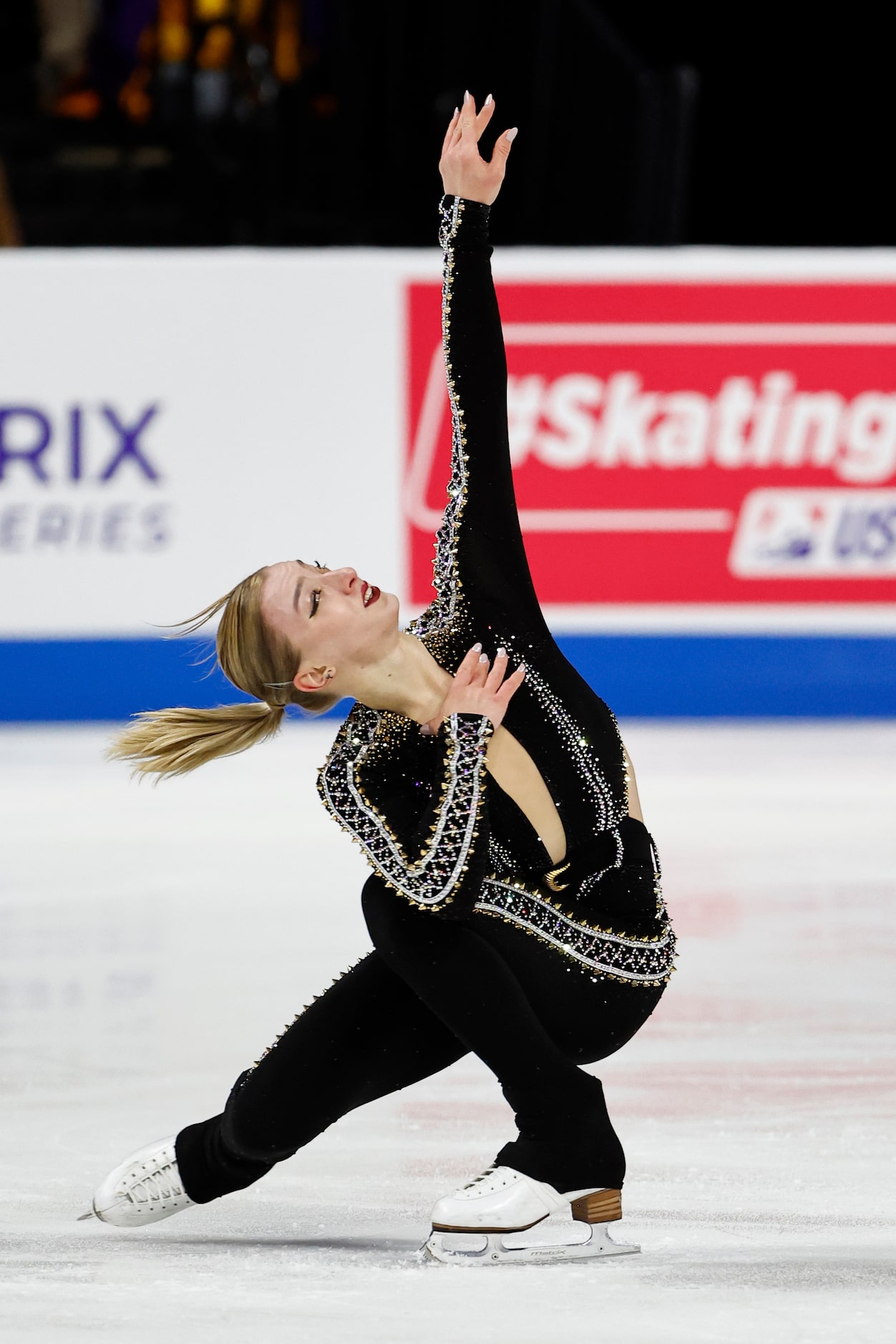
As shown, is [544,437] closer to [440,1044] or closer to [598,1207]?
[440,1044]

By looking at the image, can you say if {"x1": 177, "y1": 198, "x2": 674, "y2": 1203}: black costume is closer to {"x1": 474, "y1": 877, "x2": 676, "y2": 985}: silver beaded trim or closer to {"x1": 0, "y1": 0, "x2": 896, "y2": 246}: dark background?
{"x1": 474, "y1": 877, "x2": 676, "y2": 985}: silver beaded trim

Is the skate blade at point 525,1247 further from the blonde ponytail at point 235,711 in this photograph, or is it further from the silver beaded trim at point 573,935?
the blonde ponytail at point 235,711

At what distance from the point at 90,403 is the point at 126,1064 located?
Result: 3.14m

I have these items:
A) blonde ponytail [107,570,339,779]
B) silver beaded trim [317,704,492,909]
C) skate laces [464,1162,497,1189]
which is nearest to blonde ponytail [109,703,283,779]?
blonde ponytail [107,570,339,779]

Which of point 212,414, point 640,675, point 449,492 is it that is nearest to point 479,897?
point 449,492

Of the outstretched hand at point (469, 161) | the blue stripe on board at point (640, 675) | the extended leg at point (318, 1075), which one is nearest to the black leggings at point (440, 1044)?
the extended leg at point (318, 1075)

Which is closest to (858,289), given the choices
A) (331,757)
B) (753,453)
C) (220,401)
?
(753,453)

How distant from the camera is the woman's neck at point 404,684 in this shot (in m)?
1.96

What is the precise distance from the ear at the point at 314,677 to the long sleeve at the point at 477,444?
176 mm

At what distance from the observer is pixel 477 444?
6.77 feet

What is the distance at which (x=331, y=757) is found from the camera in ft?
6.49

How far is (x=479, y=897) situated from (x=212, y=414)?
12.1 ft

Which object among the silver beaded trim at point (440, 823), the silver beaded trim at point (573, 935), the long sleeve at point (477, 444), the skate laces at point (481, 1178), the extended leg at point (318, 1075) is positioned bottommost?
the skate laces at point (481, 1178)

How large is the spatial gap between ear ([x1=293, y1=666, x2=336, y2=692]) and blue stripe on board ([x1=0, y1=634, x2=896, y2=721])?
11.4 feet
